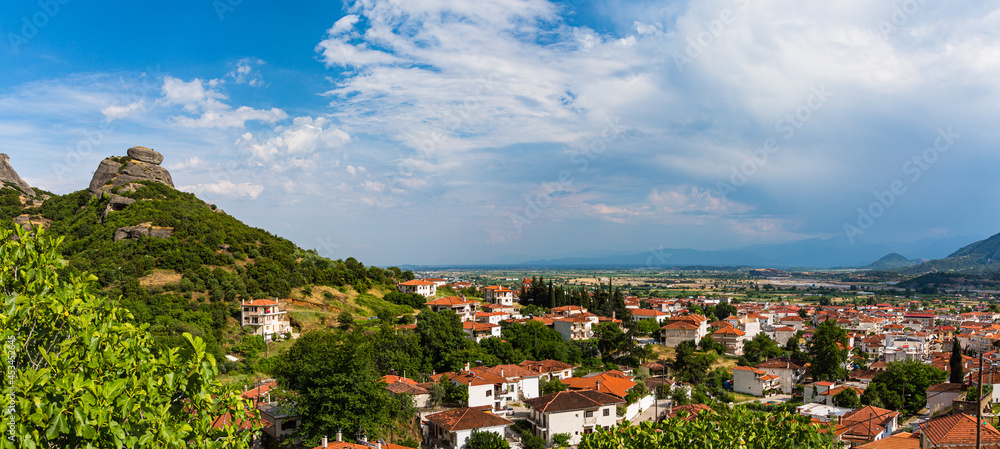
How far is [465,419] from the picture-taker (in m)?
21.2

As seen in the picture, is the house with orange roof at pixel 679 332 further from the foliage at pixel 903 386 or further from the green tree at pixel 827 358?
the foliage at pixel 903 386

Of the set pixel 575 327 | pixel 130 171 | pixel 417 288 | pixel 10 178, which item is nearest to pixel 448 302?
pixel 417 288

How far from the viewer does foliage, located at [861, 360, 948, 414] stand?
1214 inches

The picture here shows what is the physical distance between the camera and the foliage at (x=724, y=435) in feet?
29.0

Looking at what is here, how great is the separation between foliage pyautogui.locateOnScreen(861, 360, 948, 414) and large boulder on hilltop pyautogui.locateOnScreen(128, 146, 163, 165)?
56.6 m

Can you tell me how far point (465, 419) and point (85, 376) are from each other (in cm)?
1848

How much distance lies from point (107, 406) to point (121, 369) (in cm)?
54

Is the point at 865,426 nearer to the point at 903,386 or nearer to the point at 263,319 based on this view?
the point at 903,386

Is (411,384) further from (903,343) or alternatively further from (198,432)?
(903,343)

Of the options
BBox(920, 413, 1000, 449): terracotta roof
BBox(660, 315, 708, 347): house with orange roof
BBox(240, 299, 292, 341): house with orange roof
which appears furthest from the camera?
BBox(660, 315, 708, 347): house with orange roof

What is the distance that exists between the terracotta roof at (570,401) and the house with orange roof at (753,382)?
1459cm

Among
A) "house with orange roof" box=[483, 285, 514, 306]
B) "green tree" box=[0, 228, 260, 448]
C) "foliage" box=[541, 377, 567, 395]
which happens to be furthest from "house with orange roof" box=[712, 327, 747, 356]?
"green tree" box=[0, 228, 260, 448]

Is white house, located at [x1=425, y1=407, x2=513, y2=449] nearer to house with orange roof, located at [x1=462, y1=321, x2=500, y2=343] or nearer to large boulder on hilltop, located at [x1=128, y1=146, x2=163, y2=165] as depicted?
house with orange roof, located at [x1=462, y1=321, x2=500, y2=343]

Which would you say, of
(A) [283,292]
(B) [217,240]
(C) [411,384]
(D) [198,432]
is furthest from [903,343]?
(D) [198,432]
